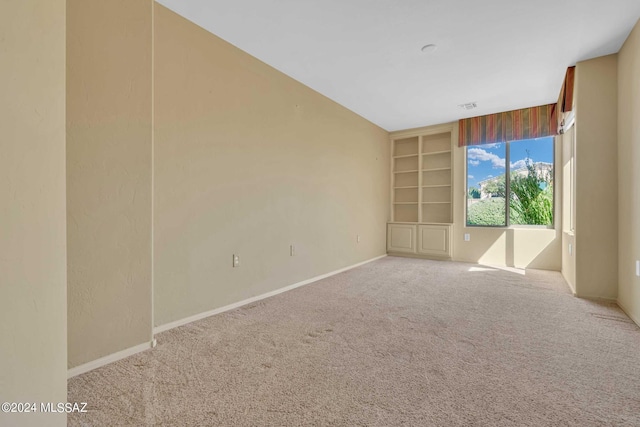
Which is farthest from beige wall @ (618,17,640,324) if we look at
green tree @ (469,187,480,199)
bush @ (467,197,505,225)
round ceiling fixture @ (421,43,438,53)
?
green tree @ (469,187,480,199)

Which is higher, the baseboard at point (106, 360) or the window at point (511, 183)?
the window at point (511, 183)

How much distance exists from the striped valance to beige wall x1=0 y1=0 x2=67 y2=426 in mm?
5327

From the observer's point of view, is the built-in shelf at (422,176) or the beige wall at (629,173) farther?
the built-in shelf at (422,176)

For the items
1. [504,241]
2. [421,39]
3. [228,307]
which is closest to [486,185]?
[504,241]

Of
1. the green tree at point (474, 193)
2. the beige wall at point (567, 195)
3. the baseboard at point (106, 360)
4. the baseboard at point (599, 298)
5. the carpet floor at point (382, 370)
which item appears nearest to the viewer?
the carpet floor at point (382, 370)

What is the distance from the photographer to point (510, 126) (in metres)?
4.59

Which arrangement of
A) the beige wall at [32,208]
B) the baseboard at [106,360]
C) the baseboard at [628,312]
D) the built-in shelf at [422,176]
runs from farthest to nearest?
the built-in shelf at [422,176] → the baseboard at [628,312] → the baseboard at [106,360] → the beige wall at [32,208]

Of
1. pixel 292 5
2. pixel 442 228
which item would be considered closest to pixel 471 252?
pixel 442 228

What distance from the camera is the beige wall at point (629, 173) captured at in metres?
2.35

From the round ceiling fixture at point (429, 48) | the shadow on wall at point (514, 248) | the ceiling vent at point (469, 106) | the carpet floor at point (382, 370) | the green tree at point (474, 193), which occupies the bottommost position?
the carpet floor at point (382, 370)

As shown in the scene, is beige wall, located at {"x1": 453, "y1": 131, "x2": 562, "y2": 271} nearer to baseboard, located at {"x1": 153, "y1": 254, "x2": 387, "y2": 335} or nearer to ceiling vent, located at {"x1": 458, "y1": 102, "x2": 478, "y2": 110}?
ceiling vent, located at {"x1": 458, "y1": 102, "x2": 478, "y2": 110}

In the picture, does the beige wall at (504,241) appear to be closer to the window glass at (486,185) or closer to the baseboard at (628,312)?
the window glass at (486,185)

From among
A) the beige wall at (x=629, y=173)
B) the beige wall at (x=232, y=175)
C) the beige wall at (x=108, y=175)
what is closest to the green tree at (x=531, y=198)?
the beige wall at (x=629, y=173)

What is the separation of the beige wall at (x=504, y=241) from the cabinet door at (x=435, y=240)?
0.17 meters
